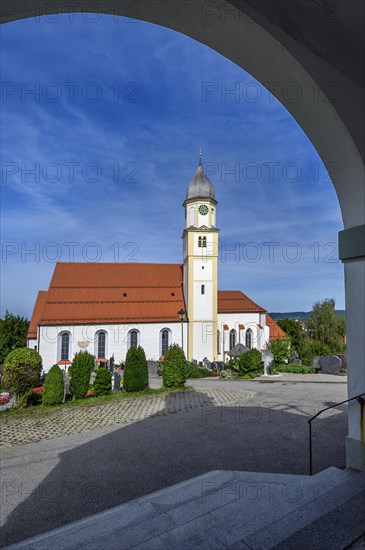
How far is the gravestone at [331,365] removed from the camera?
19719mm

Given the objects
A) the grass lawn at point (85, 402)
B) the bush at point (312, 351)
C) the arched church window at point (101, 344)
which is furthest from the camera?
the bush at point (312, 351)

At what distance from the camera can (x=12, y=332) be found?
32438mm

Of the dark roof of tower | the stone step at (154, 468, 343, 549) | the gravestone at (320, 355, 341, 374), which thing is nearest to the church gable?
the dark roof of tower

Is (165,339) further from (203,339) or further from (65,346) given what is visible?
(65,346)

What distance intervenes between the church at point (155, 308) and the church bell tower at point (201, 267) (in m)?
0.10

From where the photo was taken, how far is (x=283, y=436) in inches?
279

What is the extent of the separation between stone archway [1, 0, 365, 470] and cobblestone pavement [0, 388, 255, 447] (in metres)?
7.54

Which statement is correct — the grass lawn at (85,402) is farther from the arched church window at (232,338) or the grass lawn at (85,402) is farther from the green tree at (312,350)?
the green tree at (312,350)

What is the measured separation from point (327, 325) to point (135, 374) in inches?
1113

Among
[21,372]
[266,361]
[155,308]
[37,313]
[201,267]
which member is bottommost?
[266,361]

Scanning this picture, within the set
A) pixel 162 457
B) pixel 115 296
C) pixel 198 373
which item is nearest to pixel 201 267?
pixel 115 296

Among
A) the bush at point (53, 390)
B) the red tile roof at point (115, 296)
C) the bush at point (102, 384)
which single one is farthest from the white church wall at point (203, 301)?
the bush at point (53, 390)

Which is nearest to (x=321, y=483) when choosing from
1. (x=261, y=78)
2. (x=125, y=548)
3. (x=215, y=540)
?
(x=215, y=540)

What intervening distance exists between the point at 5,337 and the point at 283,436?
31896 millimetres
